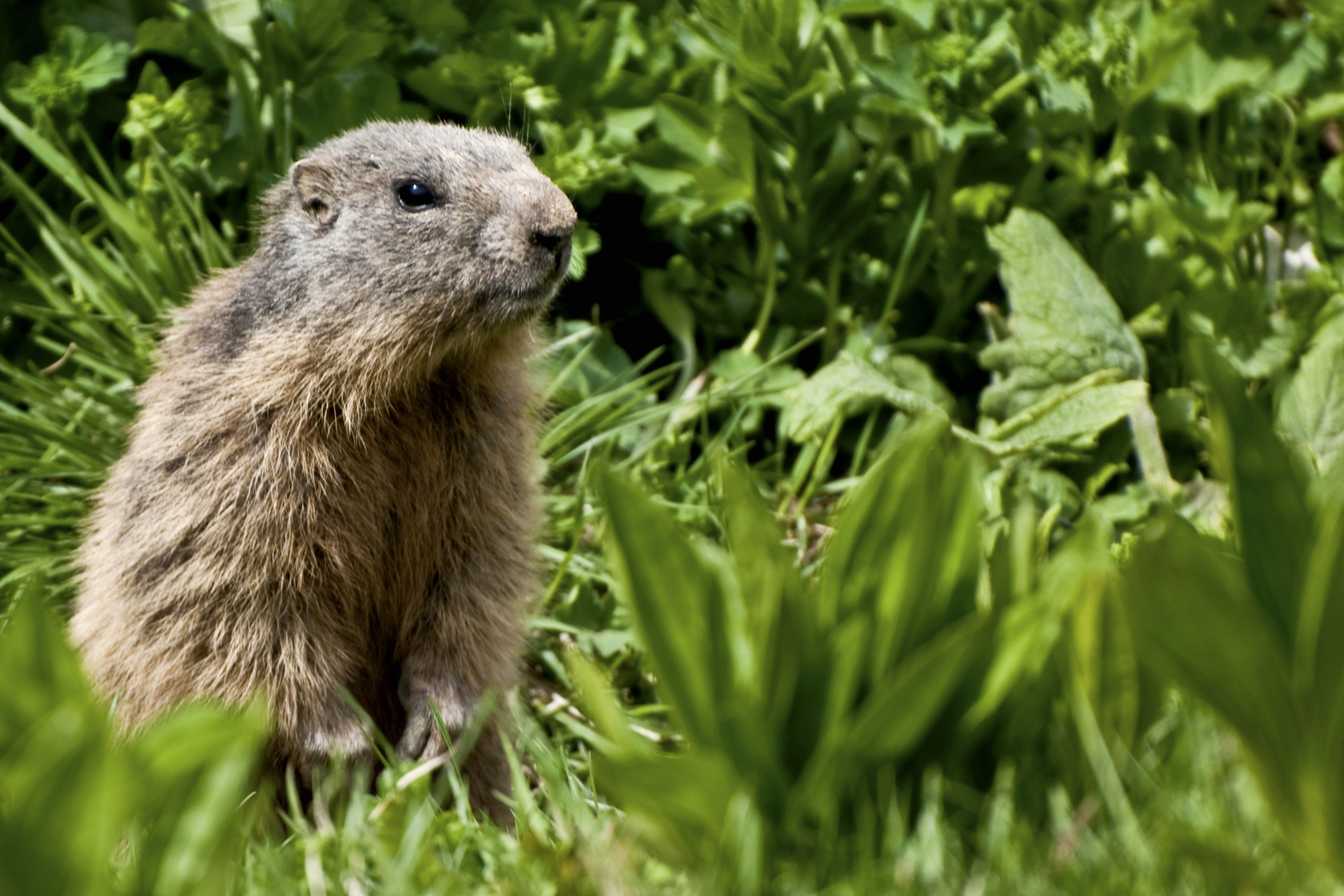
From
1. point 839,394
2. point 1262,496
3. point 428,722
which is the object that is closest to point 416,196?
point 428,722

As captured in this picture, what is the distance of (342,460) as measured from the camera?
2.80 meters

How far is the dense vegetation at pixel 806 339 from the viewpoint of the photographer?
186 cm

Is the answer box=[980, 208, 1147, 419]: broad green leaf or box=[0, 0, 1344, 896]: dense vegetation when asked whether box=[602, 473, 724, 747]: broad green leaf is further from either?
box=[980, 208, 1147, 419]: broad green leaf

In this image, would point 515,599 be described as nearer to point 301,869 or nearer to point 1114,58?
point 301,869

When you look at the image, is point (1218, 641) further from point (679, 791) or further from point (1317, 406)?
point (1317, 406)

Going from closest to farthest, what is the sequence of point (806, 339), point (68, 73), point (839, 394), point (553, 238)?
point (553, 238), point (839, 394), point (68, 73), point (806, 339)

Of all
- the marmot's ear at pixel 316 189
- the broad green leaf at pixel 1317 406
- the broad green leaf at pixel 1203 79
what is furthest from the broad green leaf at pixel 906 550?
the broad green leaf at pixel 1203 79

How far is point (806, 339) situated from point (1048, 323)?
700mm

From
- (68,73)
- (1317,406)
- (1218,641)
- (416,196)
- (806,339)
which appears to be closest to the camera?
(1218,641)

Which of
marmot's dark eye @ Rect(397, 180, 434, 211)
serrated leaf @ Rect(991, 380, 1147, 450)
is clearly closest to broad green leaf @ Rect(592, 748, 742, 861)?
marmot's dark eye @ Rect(397, 180, 434, 211)

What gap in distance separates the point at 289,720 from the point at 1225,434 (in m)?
1.93

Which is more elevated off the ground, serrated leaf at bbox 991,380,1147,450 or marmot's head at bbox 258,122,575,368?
marmot's head at bbox 258,122,575,368

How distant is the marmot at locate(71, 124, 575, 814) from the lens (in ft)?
9.04

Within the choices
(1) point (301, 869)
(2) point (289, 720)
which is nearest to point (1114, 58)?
(2) point (289, 720)
